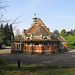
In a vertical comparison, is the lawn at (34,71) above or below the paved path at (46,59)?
above

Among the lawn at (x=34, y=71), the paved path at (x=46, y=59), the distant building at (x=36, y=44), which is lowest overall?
the paved path at (x=46, y=59)

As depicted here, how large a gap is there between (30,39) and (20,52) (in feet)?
16.1

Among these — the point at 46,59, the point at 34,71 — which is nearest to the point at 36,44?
the point at 46,59

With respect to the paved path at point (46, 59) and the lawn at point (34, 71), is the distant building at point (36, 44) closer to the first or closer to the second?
the paved path at point (46, 59)

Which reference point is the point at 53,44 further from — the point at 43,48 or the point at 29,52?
the point at 29,52

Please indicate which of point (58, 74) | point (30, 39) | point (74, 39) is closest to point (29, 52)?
point (30, 39)

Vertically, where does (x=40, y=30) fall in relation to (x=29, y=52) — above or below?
above

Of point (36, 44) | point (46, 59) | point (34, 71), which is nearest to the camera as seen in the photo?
point (34, 71)

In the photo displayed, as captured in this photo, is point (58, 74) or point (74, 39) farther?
point (74, 39)

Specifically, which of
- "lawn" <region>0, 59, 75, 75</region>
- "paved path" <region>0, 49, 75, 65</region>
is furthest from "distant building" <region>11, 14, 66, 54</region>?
"lawn" <region>0, 59, 75, 75</region>

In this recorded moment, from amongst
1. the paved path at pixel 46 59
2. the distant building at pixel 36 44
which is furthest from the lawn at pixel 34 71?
the distant building at pixel 36 44

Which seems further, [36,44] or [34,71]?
[36,44]

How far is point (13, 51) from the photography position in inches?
1063

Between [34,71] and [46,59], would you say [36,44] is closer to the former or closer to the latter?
[46,59]
